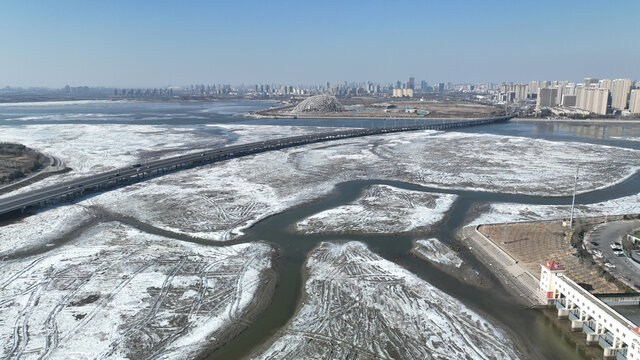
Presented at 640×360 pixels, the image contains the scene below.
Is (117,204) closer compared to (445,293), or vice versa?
(445,293)

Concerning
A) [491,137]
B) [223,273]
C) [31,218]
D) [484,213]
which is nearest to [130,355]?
[223,273]

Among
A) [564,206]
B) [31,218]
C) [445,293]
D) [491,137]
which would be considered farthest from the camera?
[491,137]

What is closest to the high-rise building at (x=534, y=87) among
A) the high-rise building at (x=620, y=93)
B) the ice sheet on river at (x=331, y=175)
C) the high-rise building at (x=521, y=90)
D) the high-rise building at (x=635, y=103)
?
the high-rise building at (x=521, y=90)

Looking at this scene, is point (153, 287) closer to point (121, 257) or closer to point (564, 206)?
point (121, 257)

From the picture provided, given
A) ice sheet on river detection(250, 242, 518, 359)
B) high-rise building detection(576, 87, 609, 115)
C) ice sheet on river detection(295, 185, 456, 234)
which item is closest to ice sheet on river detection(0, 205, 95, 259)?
ice sheet on river detection(295, 185, 456, 234)

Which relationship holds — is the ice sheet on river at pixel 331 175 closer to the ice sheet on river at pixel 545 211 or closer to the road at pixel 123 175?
the road at pixel 123 175

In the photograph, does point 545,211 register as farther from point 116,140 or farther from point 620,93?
point 620,93
